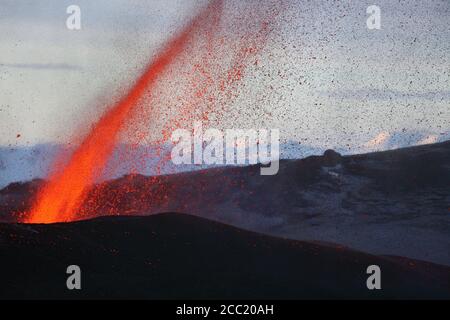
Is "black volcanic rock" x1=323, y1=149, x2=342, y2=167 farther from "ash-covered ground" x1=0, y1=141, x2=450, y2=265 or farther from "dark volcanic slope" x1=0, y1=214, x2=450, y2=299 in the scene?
"dark volcanic slope" x1=0, y1=214, x2=450, y2=299

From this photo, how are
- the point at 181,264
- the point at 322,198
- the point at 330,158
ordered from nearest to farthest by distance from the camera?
the point at 181,264, the point at 322,198, the point at 330,158

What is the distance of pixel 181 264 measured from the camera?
27141 mm

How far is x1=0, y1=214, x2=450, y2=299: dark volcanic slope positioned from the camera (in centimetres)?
2467

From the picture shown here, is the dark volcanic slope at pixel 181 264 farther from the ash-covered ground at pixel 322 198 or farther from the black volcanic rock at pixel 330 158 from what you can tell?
the black volcanic rock at pixel 330 158

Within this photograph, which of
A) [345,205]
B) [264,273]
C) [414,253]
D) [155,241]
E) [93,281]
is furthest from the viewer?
[345,205]

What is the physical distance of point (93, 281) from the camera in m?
24.7

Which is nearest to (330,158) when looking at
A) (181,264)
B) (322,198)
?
(322,198)

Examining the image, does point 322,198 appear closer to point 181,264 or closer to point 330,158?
point 330,158

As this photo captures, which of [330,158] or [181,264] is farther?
[330,158]

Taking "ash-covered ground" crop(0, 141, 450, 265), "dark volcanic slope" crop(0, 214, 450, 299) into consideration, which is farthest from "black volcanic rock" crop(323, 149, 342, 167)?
"dark volcanic slope" crop(0, 214, 450, 299)

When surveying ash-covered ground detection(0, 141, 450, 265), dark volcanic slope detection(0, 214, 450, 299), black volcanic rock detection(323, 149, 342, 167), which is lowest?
dark volcanic slope detection(0, 214, 450, 299)

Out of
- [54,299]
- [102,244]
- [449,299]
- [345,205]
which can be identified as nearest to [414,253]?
[345,205]
